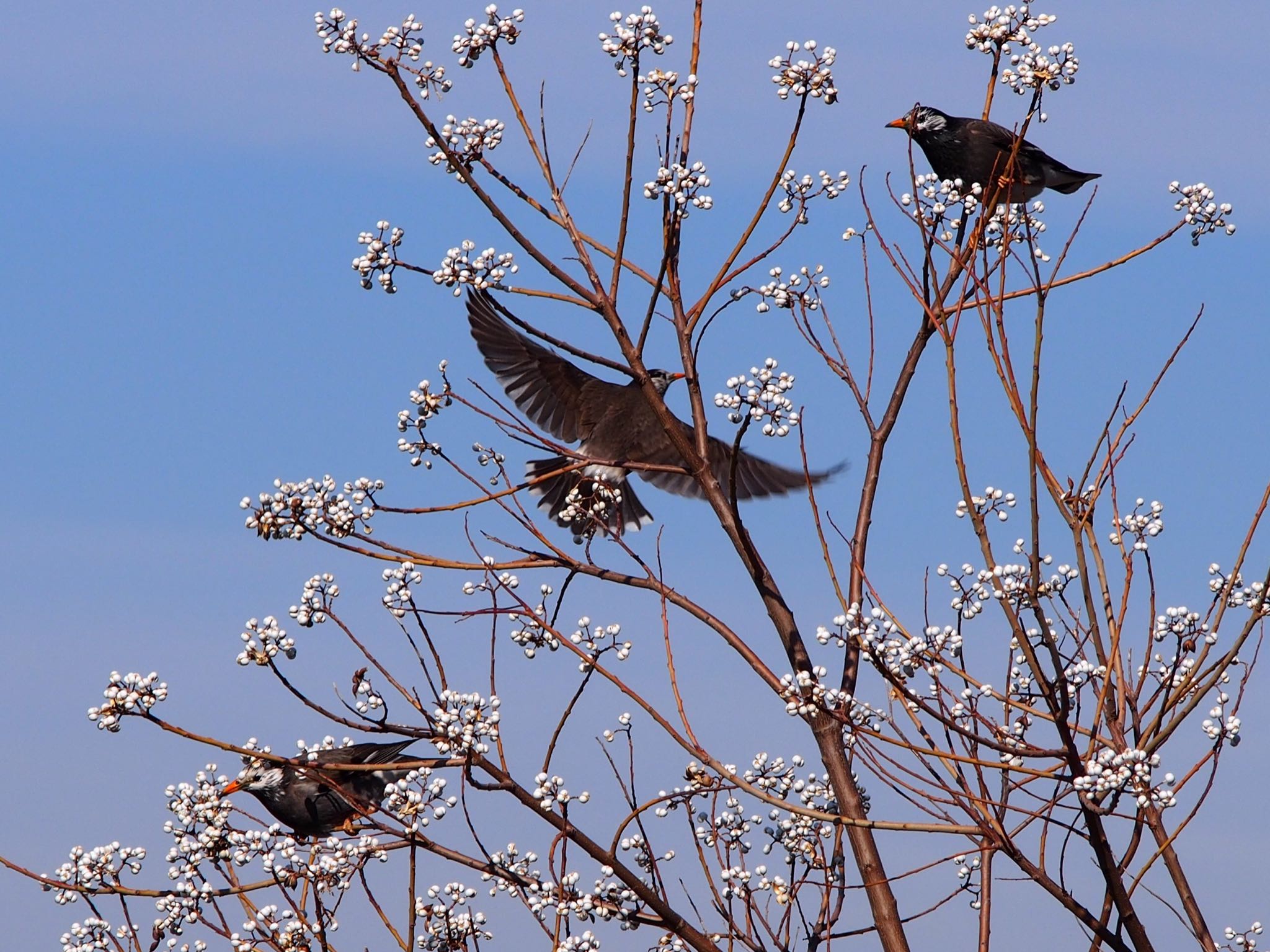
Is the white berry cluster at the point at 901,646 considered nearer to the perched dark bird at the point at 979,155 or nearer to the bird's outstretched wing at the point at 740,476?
the perched dark bird at the point at 979,155

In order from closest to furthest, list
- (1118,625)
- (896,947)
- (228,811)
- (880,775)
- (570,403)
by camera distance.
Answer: (880,775)
(1118,625)
(896,947)
(228,811)
(570,403)

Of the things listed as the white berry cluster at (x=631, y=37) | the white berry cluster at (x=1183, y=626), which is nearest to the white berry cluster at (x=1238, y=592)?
the white berry cluster at (x=1183, y=626)

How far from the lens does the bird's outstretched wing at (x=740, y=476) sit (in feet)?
21.8

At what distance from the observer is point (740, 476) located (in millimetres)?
7047

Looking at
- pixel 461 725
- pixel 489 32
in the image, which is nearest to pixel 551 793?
pixel 461 725

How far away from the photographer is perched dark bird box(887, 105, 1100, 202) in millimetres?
5129

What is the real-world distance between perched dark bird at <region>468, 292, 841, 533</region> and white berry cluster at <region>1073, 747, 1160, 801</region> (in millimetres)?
3616

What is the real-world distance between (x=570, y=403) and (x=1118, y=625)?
13.7 feet

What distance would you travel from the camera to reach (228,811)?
3.93 m

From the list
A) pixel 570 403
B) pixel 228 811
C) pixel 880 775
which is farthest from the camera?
pixel 570 403

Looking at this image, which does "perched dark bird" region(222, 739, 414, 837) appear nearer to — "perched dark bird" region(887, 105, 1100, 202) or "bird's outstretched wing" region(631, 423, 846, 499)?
"bird's outstretched wing" region(631, 423, 846, 499)

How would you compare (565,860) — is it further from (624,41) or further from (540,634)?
(624,41)

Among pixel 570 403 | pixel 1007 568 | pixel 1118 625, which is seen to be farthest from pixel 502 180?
pixel 570 403

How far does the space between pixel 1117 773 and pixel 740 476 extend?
167 inches
